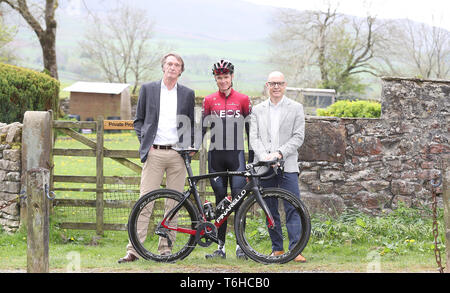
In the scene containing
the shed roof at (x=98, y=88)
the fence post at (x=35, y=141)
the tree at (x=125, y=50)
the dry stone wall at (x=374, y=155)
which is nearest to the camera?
the fence post at (x=35, y=141)

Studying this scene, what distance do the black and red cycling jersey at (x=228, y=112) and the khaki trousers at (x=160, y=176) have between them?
0.49 m

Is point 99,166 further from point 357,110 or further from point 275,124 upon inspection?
point 357,110

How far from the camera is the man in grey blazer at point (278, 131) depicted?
233 inches

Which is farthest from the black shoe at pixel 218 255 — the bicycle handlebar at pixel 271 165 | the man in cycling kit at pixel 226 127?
the bicycle handlebar at pixel 271 165

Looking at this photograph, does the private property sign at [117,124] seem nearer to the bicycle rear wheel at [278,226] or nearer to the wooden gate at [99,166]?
the wooden gate at [99,166]

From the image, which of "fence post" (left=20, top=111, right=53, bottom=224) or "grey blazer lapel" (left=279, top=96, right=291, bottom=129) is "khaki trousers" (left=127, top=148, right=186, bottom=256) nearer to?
"grey blazer lapel" (left=279, top=96, right=291, bottom=129)

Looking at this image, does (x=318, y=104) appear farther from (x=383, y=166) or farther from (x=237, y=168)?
(x=237, y=168)

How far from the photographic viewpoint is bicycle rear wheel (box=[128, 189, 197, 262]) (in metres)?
5.77

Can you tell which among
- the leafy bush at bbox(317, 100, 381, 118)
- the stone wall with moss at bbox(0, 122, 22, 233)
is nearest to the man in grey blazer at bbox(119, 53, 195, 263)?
the stone wall with moss at bbox(0, 122, 22, 233)

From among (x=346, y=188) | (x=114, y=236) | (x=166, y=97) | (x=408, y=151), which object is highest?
(x=166, y=97)

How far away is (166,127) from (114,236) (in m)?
2.58

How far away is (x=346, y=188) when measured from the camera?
7473mm

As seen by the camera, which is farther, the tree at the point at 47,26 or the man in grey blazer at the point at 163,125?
the tree at the point at 47,26
